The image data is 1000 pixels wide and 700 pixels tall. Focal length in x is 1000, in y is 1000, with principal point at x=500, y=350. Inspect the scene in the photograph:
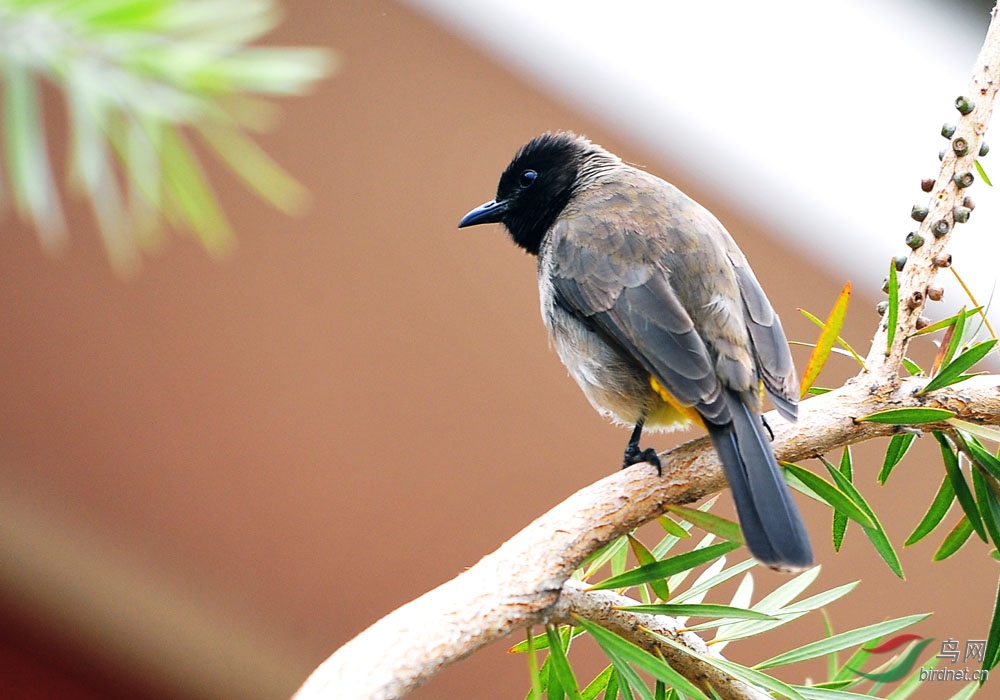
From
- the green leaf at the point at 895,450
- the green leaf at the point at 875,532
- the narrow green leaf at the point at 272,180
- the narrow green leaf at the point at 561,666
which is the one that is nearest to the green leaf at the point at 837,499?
the green leaf at the point at 875,532

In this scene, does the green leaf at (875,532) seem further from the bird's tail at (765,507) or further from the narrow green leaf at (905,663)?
the narrow green leaf at (905,663)

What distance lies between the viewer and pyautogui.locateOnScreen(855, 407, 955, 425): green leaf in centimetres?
103

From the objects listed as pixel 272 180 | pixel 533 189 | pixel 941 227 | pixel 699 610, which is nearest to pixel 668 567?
pixel 699 610

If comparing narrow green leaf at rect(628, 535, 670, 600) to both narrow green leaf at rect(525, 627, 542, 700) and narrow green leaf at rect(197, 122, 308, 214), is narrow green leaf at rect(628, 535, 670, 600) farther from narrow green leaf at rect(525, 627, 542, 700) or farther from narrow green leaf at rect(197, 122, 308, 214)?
narrow green leaf at rect(197, 122, 308, 214)

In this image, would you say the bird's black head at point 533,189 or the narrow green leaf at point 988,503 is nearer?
the narrow green leaf at point 988,503

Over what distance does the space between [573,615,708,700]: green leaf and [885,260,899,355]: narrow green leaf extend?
1.48 feet

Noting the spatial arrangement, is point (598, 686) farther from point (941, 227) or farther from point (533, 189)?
point (533, 189)

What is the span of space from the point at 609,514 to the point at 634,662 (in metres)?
0.15

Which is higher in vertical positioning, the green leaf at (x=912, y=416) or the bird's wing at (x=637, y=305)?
the bird's wing at (x=637, y=305)

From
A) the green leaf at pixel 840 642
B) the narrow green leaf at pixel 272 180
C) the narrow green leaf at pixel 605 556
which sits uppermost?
the narrow green leaf at pixel 272 180

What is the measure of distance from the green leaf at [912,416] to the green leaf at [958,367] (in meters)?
0.04

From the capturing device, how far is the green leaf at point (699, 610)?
1016 millimetres

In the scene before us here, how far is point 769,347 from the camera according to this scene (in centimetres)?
151

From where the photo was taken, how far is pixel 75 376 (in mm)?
3230
